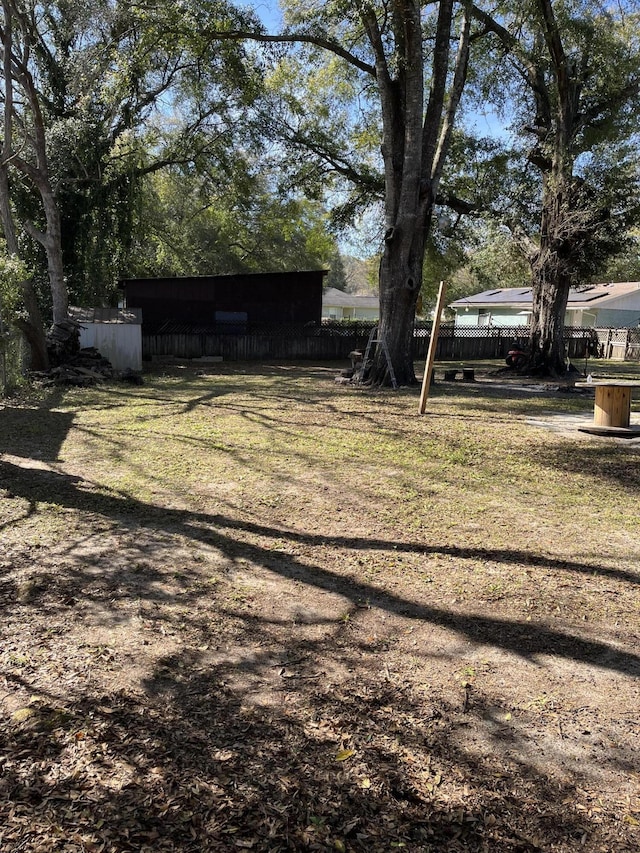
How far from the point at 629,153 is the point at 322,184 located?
9011mm

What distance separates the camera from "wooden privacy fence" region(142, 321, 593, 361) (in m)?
21.5

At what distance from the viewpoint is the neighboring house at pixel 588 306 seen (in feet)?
123

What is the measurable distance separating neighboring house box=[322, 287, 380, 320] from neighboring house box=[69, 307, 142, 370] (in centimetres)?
4074

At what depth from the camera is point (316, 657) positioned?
9.79 ft

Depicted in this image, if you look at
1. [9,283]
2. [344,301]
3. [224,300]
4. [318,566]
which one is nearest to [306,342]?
[224,300]

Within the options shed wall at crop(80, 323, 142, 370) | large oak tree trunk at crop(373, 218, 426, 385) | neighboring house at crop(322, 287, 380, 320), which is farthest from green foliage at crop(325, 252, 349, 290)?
large oak tree trunk at crop(373, 218, 426, 385)

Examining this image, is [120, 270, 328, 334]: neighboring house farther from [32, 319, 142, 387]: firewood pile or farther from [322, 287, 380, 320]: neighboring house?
[322, 287, 380, 320]: neighboring house

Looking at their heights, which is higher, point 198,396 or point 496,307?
point 496,307

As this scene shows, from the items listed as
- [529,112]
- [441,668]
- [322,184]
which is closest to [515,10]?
[529,112]

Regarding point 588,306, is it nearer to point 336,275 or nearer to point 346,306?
point 346,306

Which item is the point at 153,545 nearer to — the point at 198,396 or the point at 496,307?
the point at 198,396

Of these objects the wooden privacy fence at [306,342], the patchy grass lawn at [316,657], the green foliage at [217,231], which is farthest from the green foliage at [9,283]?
the green foliage at [217,231]

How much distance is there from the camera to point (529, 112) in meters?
18.9

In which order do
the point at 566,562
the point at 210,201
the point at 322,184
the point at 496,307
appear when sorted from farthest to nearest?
the point at 496,307
the point at 210,201
the point at 322,184
the point at 566,562
